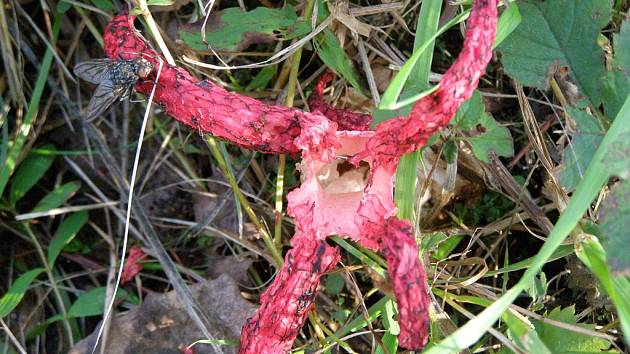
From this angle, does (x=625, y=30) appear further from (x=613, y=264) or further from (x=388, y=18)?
(x=388, y=18)

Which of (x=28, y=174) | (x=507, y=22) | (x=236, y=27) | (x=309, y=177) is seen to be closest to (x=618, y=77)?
(x=507, y=22)

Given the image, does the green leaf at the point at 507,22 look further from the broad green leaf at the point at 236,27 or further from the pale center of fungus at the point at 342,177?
the broad green leaf at the point at 236,27

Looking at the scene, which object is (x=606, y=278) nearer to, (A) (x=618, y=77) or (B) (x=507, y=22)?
(A) (x=618, y=77)

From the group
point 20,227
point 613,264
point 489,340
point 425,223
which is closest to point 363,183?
point 425,223

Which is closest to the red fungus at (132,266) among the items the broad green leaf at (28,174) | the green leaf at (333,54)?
the broad green leaf at (28,174)

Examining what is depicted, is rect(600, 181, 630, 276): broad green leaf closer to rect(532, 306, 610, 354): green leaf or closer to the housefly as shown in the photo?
rect(532, 306, 610, 354): green leaf

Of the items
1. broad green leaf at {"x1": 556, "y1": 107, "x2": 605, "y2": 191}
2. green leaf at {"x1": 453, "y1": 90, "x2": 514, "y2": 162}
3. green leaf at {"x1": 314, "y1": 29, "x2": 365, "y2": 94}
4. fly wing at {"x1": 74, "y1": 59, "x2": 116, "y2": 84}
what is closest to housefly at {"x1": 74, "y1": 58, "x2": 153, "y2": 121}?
fly wing at {"x1": 74, "y1": 59, "x2": 116, "y2": 84}
